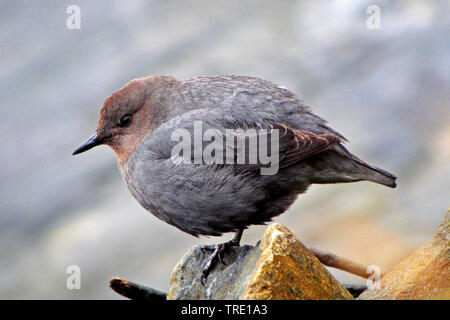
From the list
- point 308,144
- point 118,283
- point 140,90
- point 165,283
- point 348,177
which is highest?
point 140,90

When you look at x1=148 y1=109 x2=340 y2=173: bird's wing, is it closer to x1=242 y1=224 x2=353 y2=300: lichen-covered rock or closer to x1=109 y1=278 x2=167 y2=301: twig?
x1=242 y1=224 x2=353 y2=300: lichen-covered rock

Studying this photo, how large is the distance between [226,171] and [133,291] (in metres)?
0.99

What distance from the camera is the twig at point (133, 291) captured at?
4.05 m

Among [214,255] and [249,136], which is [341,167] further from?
[214,255]

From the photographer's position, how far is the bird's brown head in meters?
4.48

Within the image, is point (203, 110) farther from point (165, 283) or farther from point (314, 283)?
point (165, 283)

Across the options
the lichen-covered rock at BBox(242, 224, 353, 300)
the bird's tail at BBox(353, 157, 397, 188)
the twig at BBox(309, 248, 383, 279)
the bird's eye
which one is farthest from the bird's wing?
the twig at BBox(309, 248, 383, 279)

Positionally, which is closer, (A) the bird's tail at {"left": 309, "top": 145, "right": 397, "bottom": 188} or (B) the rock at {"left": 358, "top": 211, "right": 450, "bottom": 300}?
(B) the rock at {"left": 358, "top": 211, "right": 450, "bottom": 300}

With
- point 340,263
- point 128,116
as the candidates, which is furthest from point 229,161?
point 340,263

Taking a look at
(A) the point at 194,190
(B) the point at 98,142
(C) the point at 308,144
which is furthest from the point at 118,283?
(C) the point at 308,144

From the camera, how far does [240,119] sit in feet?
13.3

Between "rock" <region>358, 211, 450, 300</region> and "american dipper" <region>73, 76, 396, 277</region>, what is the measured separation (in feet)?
2.44
